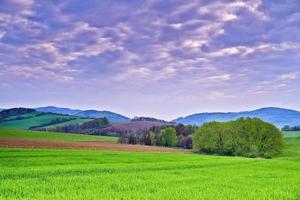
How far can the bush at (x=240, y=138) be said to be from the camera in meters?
Result: 89.8

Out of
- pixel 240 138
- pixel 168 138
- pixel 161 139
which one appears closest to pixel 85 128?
pixel 161 139

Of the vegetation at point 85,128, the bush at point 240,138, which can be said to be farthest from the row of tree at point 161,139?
the vegetation at point 85,128

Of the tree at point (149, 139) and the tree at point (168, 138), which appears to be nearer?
the tree at point (168, 138)

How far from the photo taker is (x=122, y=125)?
569 feet

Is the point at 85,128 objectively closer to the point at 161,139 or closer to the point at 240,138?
the point at 161,139

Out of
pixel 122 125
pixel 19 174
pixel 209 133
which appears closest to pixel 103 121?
pixel 122 125

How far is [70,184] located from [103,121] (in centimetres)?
16362

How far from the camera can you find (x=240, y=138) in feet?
301

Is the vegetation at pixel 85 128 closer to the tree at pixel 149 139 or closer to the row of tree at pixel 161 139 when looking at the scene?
the row of tree at pixel 161 139

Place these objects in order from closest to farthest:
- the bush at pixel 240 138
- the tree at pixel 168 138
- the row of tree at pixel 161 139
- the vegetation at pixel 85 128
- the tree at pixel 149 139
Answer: the bush at pixel 240 138
the row of tree at pixel 161 139
the tree at pixel 168 138
the tree at pixel 149 139
the vegetation at pixel 85 128

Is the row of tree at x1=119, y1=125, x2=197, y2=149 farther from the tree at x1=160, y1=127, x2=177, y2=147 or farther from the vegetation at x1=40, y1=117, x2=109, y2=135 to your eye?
the vegetation at x1=40, y1=117, x2=109, y2=135

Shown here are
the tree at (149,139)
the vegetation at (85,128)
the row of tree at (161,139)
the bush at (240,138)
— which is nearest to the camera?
the bush at (240,138)

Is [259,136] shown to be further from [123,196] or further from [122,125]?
[122,125]

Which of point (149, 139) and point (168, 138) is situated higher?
point (168, 138)
